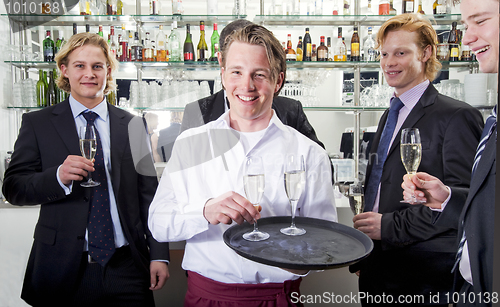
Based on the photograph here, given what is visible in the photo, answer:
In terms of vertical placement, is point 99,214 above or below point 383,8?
below

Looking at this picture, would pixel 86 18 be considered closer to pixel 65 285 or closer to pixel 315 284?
pixel 65 285

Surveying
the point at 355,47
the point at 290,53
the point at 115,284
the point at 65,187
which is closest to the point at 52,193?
the point at 65,187

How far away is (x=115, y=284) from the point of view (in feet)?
3.55

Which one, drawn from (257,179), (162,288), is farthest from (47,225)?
(257,179)

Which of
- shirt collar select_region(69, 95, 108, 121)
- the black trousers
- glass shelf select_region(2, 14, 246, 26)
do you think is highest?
glass shelf select_region(2, 14, 246, 26)

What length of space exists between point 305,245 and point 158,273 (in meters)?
0.56

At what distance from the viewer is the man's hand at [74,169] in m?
0.97

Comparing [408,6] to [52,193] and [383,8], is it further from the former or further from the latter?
[52,193]

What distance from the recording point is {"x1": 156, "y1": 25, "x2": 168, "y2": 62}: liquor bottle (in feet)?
3.58

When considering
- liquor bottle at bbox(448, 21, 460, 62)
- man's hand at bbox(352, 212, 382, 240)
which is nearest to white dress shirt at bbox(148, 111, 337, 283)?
man's hand at bbox(352, 212, 382, 240)

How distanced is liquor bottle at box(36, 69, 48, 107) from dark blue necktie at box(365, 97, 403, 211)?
1.12 metres

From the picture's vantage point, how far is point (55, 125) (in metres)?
1.00

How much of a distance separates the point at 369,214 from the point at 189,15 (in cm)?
97

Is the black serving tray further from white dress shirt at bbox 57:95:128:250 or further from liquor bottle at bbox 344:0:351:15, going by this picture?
liquor bottle at bbox 344:0:351:15
